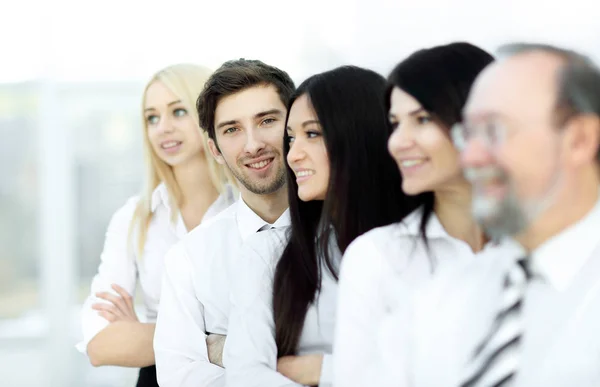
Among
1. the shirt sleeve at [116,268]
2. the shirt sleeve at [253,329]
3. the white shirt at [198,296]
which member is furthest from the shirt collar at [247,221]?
the shirt sleeve at [116,268]

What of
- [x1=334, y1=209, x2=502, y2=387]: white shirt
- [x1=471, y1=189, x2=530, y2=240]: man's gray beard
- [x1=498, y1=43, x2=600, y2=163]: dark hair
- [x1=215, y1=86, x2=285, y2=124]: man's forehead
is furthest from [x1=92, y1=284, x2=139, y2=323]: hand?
[x1=498, y1=43, x2=600, y2=163]: dark hair

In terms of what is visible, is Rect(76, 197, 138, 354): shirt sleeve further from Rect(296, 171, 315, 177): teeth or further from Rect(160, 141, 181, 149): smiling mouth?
Rect(296, 171, 315, 177): teeth

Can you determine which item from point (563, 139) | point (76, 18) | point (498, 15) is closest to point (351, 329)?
point (563, 139)

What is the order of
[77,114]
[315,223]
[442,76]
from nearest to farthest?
[442,76] → [315,223] → [77,114]

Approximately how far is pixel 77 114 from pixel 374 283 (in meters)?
2.14

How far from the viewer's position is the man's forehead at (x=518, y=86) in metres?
0.98

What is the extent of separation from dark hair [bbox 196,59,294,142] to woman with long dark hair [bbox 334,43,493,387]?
454mm

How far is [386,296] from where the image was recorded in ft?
3.70

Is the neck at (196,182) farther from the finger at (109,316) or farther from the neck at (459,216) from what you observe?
the neck at (459,216)

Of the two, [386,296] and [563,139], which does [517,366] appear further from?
[563,139]

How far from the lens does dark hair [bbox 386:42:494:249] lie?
107 centimetres

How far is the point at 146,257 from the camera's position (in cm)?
184

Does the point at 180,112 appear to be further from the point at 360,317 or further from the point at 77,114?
the point at 77,114

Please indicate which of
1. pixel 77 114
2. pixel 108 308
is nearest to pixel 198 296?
pixel 108 308
